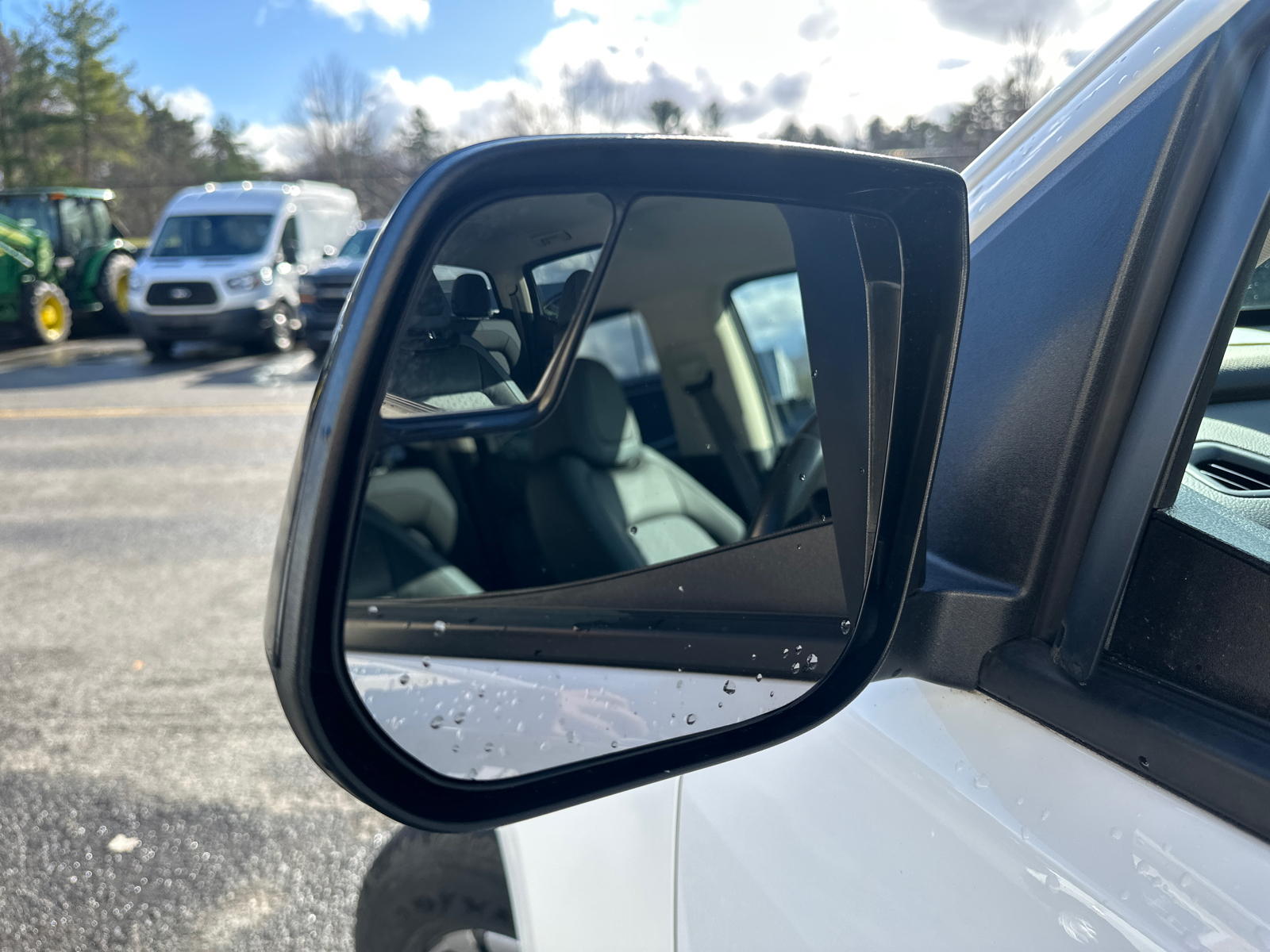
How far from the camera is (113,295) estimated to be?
56.7 feet

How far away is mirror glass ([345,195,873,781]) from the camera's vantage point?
1105 millimetres

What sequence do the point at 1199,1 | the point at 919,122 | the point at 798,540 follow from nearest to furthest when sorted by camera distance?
the point at 1199,1, the point at 798,540, the point at 919,122

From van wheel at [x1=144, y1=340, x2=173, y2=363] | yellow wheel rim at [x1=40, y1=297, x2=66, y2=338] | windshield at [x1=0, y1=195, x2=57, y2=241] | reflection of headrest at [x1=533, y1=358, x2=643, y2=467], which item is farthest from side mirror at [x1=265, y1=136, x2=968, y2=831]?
windshield at [x1=0, y1=195, x2=57, y2=241]

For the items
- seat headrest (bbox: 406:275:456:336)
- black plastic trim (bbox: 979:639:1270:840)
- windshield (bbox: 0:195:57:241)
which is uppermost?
seat headrest (bbox: 406:275:456:336)

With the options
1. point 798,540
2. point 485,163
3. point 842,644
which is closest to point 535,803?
point 842,644

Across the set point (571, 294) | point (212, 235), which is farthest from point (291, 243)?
point (571, 294)

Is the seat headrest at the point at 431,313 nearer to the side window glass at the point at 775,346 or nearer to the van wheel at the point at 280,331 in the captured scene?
Answer: the side window glass at the point at 775,346

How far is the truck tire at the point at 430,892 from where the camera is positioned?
1.71m

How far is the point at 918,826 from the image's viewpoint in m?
0.93

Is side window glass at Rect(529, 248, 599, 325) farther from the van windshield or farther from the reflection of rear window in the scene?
the van windshield

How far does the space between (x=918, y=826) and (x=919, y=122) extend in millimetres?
1355

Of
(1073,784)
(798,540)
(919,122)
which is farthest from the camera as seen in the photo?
(919,122)

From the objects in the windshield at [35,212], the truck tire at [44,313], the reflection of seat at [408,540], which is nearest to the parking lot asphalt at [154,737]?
the reflection of seat at [408,540]

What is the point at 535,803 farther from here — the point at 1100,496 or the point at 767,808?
the point at 1100,496
